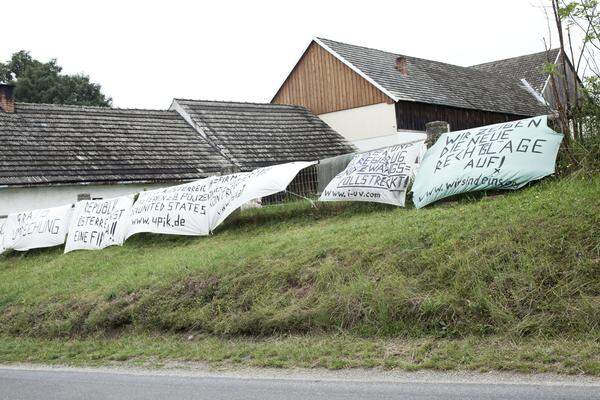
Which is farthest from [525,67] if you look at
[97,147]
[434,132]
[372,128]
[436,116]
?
[434,132]

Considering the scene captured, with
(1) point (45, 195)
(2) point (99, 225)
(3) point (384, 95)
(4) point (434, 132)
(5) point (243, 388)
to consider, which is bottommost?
(5) point (243, 388)

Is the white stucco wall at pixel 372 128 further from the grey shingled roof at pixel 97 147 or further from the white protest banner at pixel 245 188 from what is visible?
the white protest banner at pixel 245 188

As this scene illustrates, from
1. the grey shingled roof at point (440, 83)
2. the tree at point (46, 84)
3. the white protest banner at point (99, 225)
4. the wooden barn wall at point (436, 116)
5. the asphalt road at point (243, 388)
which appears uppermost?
the tree at point (46, 84)

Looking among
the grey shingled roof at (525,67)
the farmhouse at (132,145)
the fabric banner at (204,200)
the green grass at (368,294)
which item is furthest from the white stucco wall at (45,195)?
the grey shingled roof at (525,67)

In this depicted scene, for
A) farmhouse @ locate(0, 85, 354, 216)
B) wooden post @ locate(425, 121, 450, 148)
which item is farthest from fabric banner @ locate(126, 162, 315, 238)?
wooden post @ locate(425, 121, 450, 148)

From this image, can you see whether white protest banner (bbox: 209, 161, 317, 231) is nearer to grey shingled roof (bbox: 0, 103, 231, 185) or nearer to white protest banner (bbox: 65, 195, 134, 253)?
white protest banner (bbox: 65, 195, 134, 253)

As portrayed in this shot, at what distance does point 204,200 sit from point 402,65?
74.9ft

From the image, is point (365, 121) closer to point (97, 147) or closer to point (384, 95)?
point (384, 95)

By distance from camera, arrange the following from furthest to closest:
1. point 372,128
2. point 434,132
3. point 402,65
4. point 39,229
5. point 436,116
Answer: point 402,65 < point 436,116 < point 372,128 < point 39,229 < point 434,132

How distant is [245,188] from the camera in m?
14.5

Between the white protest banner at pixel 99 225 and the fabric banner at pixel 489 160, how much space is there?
→ 301 inches

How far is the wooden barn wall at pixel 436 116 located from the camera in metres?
31.5

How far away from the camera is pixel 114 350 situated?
30.3 ft

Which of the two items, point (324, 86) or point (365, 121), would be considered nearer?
point (365, 121)
